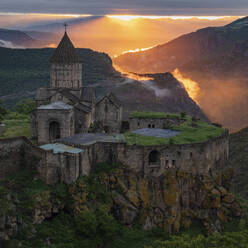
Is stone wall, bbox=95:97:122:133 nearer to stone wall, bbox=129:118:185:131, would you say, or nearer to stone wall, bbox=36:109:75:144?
stone wall, bbox=129:118:185:131

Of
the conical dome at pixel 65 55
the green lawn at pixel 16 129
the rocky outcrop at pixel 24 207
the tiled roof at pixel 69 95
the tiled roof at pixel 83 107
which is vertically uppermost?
the conical dome at pixel 65 55

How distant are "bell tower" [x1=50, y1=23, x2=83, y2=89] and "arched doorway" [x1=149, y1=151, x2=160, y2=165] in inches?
434

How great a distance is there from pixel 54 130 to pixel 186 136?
10.8 metres

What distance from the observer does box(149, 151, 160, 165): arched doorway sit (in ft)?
120

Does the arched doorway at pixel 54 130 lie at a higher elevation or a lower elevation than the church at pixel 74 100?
lower

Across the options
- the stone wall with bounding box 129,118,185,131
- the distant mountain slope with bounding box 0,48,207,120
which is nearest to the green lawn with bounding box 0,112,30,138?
the stone wall with bounding box 129,118,185,131

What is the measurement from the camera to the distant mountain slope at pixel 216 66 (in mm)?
136250

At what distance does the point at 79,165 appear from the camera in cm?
3303

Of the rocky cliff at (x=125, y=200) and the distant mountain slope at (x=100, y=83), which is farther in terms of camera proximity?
the distant mountain slope at (x=100, y=83)

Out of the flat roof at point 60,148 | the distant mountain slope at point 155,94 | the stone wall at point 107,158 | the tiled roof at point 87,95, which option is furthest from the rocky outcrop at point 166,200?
the distant mountain slope at point 155,94

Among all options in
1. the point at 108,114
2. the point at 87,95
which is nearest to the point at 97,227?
the point at 108,114

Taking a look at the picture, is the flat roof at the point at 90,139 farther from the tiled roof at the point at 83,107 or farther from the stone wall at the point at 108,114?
the stone wall at the point at 108,114

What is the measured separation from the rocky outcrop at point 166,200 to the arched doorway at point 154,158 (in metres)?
1.19

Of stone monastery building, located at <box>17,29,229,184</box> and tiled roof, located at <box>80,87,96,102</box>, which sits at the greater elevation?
tiled roof, located at <box>80,87,96,102</box>
